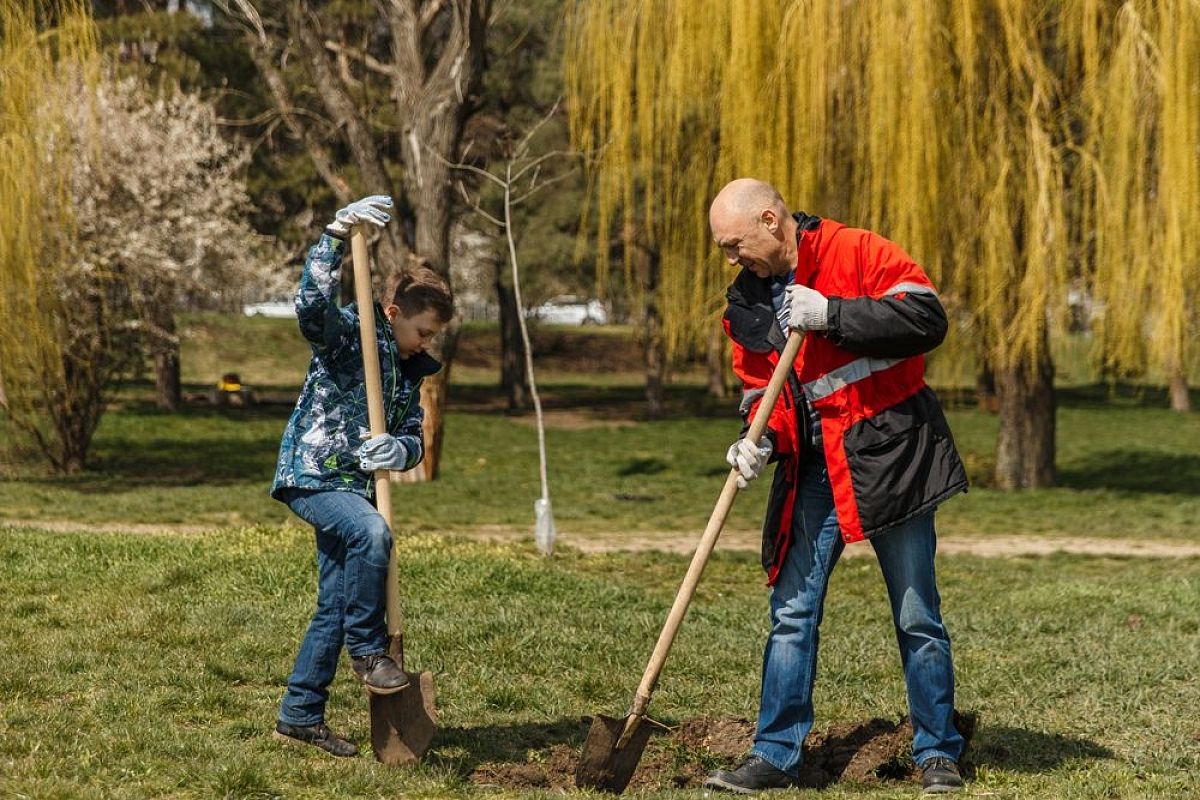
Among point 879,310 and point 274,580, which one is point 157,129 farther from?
point 879,310

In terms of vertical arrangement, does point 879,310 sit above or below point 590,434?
above

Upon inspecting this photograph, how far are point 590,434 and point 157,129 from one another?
10637mm

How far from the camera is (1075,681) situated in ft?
22.7

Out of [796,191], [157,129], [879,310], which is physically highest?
[157,129]

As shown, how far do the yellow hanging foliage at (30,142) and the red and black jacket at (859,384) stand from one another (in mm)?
12551

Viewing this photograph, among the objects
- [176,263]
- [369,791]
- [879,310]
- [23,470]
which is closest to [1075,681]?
[879,310]

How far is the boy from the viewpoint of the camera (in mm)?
5078

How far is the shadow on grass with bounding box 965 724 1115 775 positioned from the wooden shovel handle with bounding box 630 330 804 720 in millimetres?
1172

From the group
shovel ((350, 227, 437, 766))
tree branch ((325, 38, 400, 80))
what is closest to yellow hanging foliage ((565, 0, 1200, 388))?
tree branch ((325, 38, 400, 80))

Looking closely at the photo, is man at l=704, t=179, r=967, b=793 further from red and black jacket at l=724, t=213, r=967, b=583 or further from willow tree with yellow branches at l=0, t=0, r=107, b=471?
willow tree with yellow branches at l=0, t=0, r=107, b=471

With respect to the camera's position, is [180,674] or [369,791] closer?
[369,791]

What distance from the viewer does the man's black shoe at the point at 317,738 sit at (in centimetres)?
525

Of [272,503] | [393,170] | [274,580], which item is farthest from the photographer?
[393,170]

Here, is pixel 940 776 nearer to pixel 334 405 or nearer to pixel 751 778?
pixel 751 778
